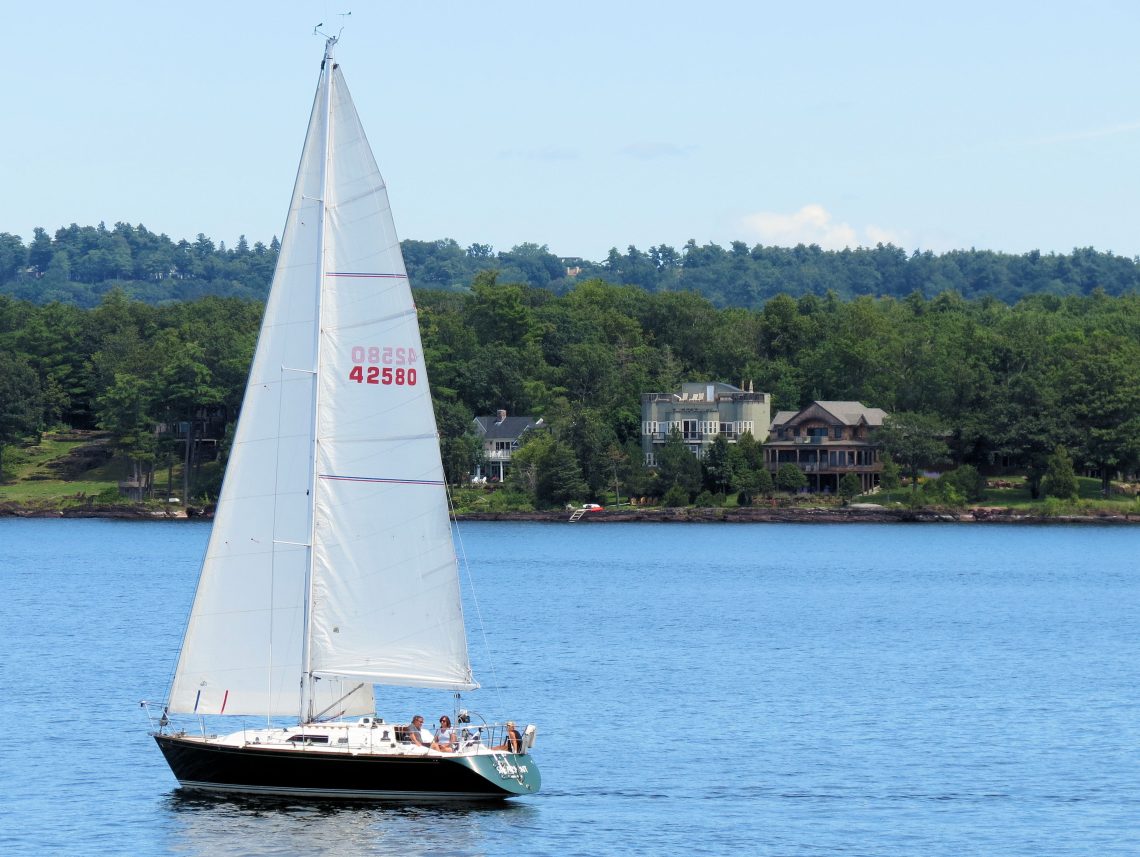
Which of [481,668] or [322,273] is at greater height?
[322,273]

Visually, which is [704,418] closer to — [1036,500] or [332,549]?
[1036,500]

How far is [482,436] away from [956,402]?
42.7 m

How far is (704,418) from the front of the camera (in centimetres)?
15775

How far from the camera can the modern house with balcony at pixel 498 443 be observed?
538 feet

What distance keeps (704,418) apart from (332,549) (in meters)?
125

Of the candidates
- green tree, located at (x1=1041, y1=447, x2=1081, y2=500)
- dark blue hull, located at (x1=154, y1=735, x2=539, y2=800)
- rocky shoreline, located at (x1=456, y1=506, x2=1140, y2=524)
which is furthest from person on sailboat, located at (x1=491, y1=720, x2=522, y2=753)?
green tree, located at (x1=1041, y1=447, x2=1081, y2=500)

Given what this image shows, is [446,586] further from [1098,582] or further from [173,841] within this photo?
[1098,582]

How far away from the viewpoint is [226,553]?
112 feet

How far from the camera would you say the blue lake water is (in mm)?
34344

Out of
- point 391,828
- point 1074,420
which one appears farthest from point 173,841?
point 1074,420

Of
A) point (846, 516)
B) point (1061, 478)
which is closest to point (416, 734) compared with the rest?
point (846, 516)

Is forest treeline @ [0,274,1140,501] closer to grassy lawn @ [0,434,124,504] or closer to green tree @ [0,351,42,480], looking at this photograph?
green tree @ [0,351,42,480]

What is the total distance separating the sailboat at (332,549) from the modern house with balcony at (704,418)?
12194cm

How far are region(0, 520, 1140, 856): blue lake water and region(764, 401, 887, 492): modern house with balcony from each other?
52.8m
